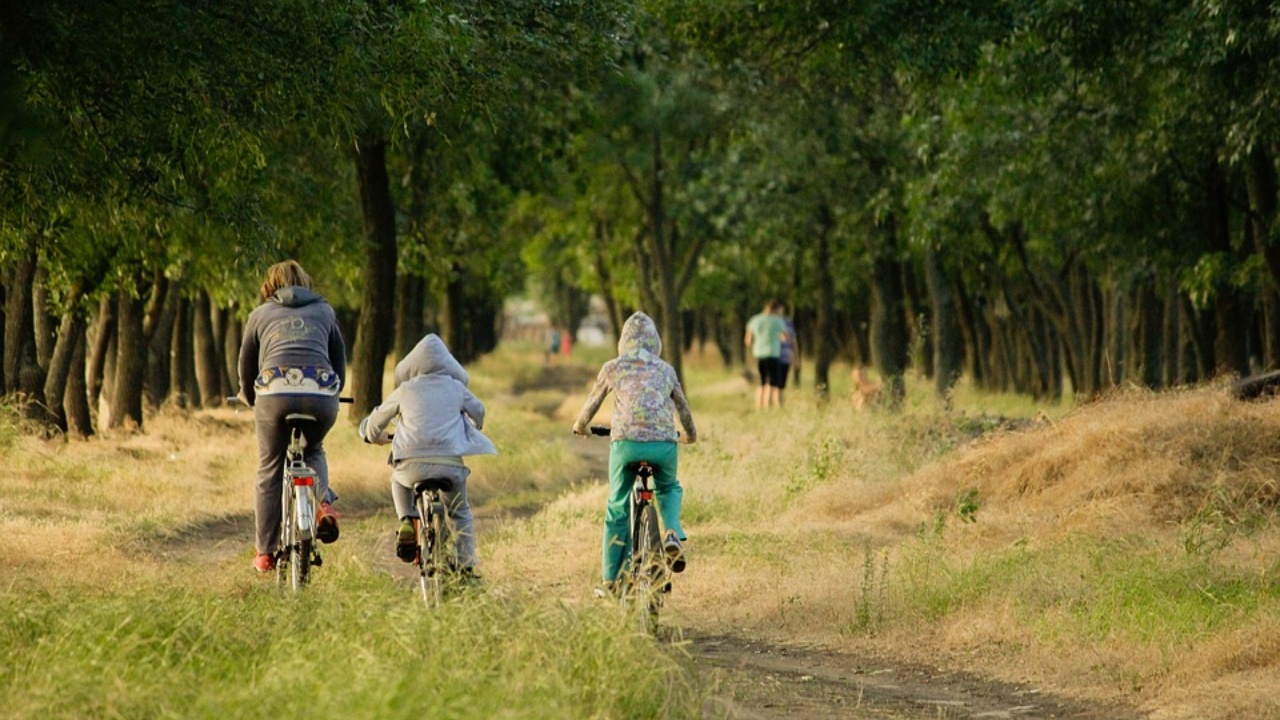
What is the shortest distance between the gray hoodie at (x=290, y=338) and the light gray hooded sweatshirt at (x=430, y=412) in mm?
359

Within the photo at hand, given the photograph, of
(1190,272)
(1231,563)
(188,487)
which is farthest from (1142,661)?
(1190,272)

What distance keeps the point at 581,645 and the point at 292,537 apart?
3.37m

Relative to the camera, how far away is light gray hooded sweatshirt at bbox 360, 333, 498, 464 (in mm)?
10430

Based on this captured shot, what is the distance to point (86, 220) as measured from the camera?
45.9 feet

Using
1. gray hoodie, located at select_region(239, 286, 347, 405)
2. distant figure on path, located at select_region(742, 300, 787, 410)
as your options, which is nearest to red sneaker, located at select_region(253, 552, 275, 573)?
gray hoodie, located at select_region(239, 286, 347, 405)

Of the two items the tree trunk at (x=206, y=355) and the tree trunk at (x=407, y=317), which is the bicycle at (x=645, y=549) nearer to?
the tree trunk at (x=407, y=317)

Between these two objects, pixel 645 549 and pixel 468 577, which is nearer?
pixel 468 577

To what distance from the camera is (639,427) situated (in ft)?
34.7

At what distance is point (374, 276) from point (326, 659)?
16717 millimetres

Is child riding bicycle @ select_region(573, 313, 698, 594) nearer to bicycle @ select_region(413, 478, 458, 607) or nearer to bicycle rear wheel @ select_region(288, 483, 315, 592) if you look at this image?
bicycle @ select_region(413, 478, 458, 607)

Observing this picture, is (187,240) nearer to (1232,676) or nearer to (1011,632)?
(1011,632)

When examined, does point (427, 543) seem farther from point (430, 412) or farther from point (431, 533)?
point (430, 412)

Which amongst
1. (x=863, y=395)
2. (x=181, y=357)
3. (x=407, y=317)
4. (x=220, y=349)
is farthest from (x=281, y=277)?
(x=220, y=349)

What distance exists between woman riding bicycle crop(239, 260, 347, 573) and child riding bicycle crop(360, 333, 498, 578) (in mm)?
354
